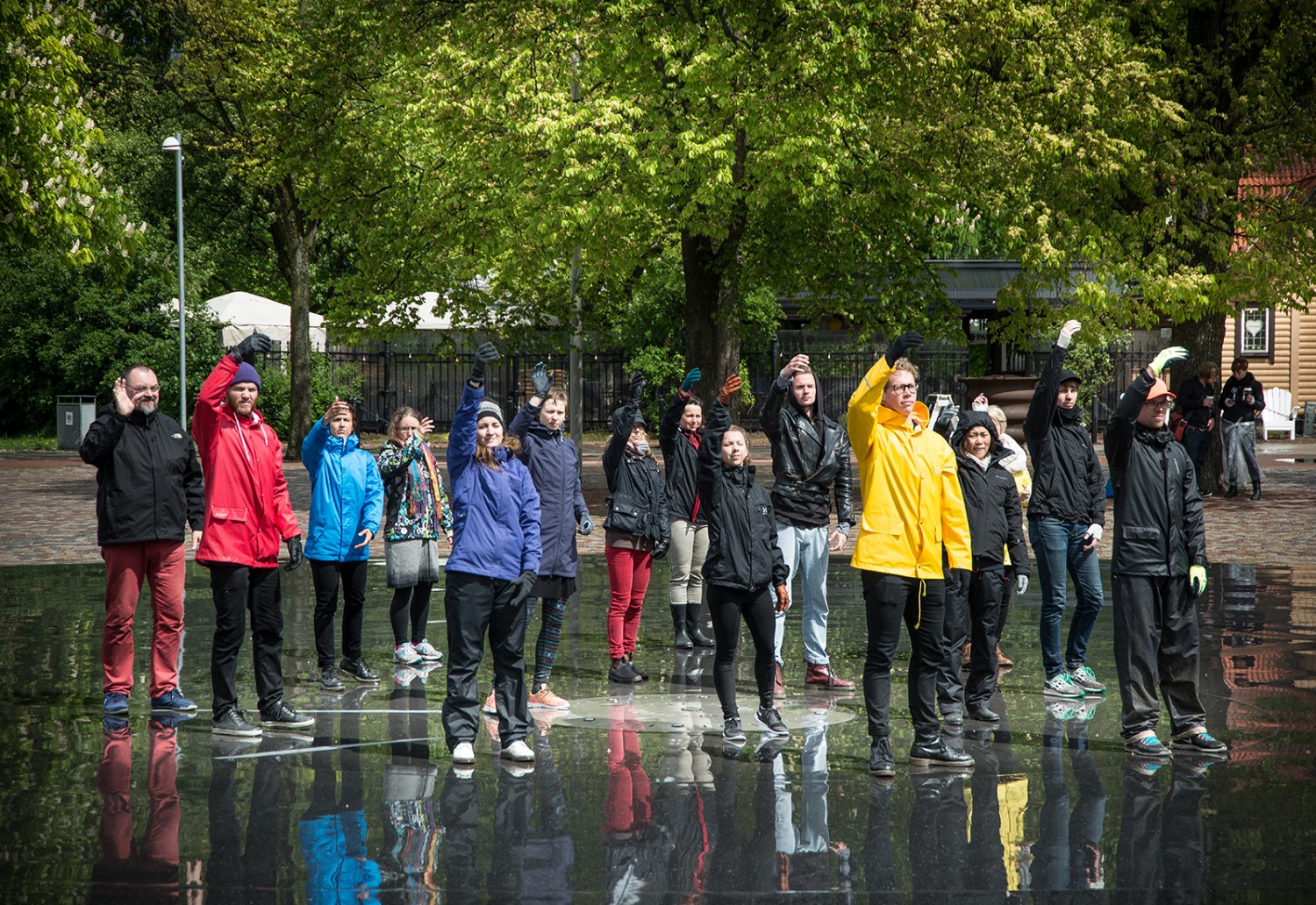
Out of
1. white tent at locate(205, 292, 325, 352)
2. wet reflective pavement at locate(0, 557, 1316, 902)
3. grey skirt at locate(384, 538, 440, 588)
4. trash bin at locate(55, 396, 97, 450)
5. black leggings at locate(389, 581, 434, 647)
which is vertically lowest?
wet reflective pavement at locate(0, 557, 1316, 902)

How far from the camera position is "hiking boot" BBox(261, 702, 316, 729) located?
23.5 feet

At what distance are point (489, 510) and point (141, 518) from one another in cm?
202

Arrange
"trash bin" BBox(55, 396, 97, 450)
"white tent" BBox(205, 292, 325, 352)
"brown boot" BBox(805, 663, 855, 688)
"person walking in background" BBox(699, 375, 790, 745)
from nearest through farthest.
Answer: "person walking in background" BBox(699, 375, 790, 745) → "brown boot" BBox(805, 663, 855, 688) → "trash bin" BBox(55, 396, 97, 450) → "white tent" BBox(205, 292, 325, 352)

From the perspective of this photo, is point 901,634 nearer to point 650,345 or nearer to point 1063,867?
point 1063,867

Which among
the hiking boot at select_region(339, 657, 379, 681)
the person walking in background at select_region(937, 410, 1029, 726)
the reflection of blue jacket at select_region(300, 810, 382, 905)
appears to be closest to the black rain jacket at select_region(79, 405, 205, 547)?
the hiking boot at select_region(339, 657, 379, 681)

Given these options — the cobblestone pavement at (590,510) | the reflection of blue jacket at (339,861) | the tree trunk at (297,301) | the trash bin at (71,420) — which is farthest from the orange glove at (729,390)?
the trash bin at (71,420)

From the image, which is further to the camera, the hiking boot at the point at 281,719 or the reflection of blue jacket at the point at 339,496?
the reflection of blue jacket at the point at 339,496

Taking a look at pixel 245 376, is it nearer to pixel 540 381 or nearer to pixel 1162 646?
pixel 540 381

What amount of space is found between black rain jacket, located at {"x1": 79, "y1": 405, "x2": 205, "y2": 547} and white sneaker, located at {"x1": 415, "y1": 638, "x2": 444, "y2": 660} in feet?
6.88

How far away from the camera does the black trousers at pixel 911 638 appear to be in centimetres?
641

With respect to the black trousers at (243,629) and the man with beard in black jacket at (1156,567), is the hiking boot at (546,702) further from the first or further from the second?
the man with beard in black jacket at (1156,567)

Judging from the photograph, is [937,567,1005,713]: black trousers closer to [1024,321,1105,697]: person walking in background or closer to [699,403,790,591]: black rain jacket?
[1024,321,1105,697]: person walking in background

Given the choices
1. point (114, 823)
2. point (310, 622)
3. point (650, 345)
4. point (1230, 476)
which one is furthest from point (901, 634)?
point (650, 345)

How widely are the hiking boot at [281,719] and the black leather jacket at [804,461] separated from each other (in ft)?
9.70
